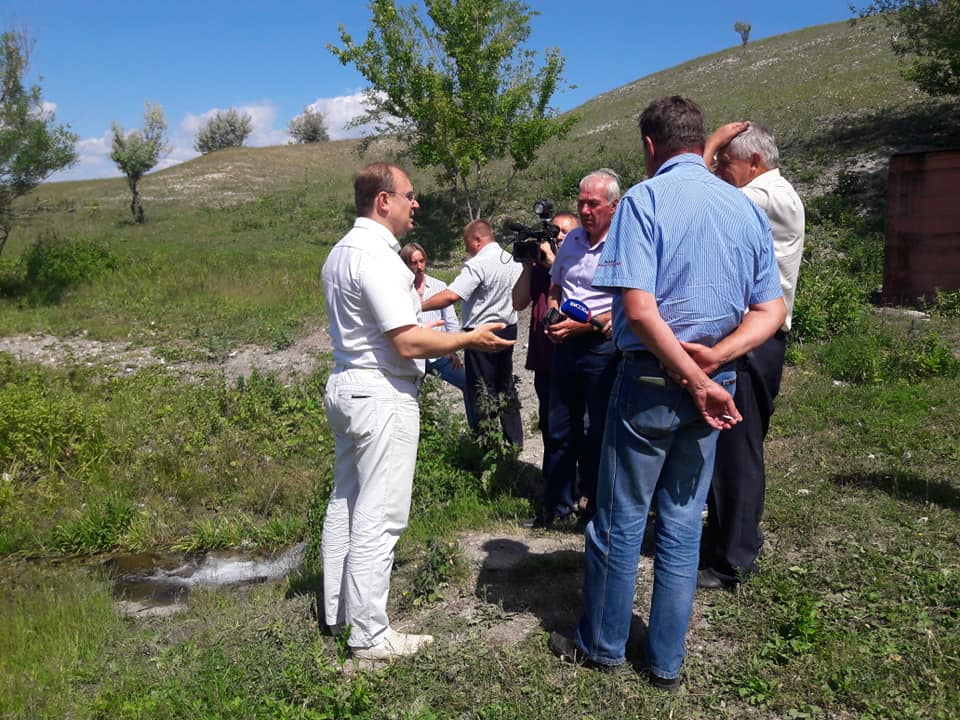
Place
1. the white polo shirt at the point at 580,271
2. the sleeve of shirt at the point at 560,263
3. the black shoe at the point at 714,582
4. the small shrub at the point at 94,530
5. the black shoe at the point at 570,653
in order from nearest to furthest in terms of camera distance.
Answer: the black shoe at the point at 570,653 → the black shoe at the point at 714,582 → the white polo shirt at the point at 580,271 → the sleeve of shirt at the point at 560,263 → the small shrub at the point at 94,530

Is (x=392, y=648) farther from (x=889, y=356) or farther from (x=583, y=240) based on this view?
(x=889, y=356)

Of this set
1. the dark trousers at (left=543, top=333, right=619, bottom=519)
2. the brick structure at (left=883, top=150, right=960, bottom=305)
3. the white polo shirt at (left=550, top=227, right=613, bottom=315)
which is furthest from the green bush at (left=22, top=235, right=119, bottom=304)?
the brick structure at (left=883, top=150, right=960, bottom=305)

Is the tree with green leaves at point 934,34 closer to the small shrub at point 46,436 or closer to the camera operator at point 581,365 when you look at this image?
the camera operator at point 581,365

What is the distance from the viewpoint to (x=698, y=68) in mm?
52906

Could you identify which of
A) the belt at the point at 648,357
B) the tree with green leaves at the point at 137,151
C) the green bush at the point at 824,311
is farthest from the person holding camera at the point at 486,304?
the tree with green leaves at the point at 137,151

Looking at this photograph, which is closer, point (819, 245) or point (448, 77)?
point (819, 245)

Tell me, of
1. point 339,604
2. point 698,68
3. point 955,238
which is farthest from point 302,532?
point 698,68

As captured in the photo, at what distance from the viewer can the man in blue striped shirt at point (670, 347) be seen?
2744 mm

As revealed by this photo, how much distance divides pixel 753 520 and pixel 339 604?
209 centimetres

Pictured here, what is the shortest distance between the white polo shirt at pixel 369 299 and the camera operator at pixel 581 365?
133 cm

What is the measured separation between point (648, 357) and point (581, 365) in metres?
1.66

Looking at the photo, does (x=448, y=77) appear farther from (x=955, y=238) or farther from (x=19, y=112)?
(x=955, y=238)

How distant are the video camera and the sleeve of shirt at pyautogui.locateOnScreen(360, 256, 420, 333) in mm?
1821

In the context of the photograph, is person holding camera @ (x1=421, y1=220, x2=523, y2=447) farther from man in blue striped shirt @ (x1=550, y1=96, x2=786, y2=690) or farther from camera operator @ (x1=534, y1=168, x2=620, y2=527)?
man in blue striped shirt @ (x1=550, y1=96, x2=786, y2=690)
